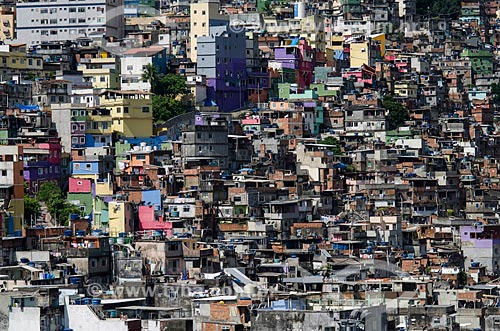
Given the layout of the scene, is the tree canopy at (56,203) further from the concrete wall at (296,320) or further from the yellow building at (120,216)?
the concrete wall at (296,320)

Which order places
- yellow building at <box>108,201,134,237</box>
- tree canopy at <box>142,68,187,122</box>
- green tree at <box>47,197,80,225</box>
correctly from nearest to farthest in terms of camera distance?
yellow building at <box>108,201,134,237</box>
green tree at <box>47,197,80,225</box>
tree canopy at <box>142,68,187,122</box>

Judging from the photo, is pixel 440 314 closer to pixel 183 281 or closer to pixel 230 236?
pixel 183 281

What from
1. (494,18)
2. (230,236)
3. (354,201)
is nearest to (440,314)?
(230,236)

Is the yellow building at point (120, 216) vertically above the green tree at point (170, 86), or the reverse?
the green tree at point (170, 86)

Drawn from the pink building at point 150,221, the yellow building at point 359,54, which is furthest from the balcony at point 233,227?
the yellow building at point 359,54

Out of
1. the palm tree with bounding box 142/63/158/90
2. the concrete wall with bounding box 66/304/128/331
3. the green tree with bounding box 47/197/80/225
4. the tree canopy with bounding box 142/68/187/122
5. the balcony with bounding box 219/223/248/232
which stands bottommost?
the balcony with bounding box 219/223/248/232

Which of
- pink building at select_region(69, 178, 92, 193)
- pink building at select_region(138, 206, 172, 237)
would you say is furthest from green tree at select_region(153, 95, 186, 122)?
pink building at select_region(138, 206, 172, 237)

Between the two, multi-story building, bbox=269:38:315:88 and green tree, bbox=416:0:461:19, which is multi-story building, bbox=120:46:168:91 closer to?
multi-story building, bbox=269:38:315:88
